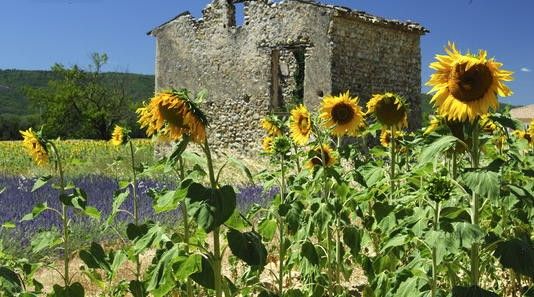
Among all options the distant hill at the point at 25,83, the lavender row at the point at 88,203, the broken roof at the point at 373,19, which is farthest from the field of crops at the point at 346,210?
the distant hill at the point at 25,83

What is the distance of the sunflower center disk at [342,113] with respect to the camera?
154 inches

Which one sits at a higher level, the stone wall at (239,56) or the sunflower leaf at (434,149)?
the stone wall at (239,56)

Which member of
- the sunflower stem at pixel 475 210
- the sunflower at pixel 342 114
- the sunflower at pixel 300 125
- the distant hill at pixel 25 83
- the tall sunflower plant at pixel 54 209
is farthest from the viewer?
the distant hill at pixel 25 83

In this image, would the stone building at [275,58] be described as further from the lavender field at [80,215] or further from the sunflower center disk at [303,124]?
the sunflower center disk at [303,124]

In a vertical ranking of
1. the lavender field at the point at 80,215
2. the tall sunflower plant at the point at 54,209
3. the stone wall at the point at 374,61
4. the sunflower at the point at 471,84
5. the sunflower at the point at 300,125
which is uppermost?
the stone wall at the point at 374,61

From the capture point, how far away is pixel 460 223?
2.09m

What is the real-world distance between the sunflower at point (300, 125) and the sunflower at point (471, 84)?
1762 millimetres

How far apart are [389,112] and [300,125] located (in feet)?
2.78

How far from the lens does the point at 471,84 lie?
225 cm

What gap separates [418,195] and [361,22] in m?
10.9

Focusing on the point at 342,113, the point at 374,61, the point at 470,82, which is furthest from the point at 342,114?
the point at 374,61

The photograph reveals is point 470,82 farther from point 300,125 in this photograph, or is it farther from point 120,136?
point 120,136

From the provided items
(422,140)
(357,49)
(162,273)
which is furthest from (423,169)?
(357,49)

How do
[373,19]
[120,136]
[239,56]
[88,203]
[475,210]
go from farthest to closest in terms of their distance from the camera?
1. [239,56]
2. [373,19]
3. [88,203]
4. [120,136]
5. [475,210]
